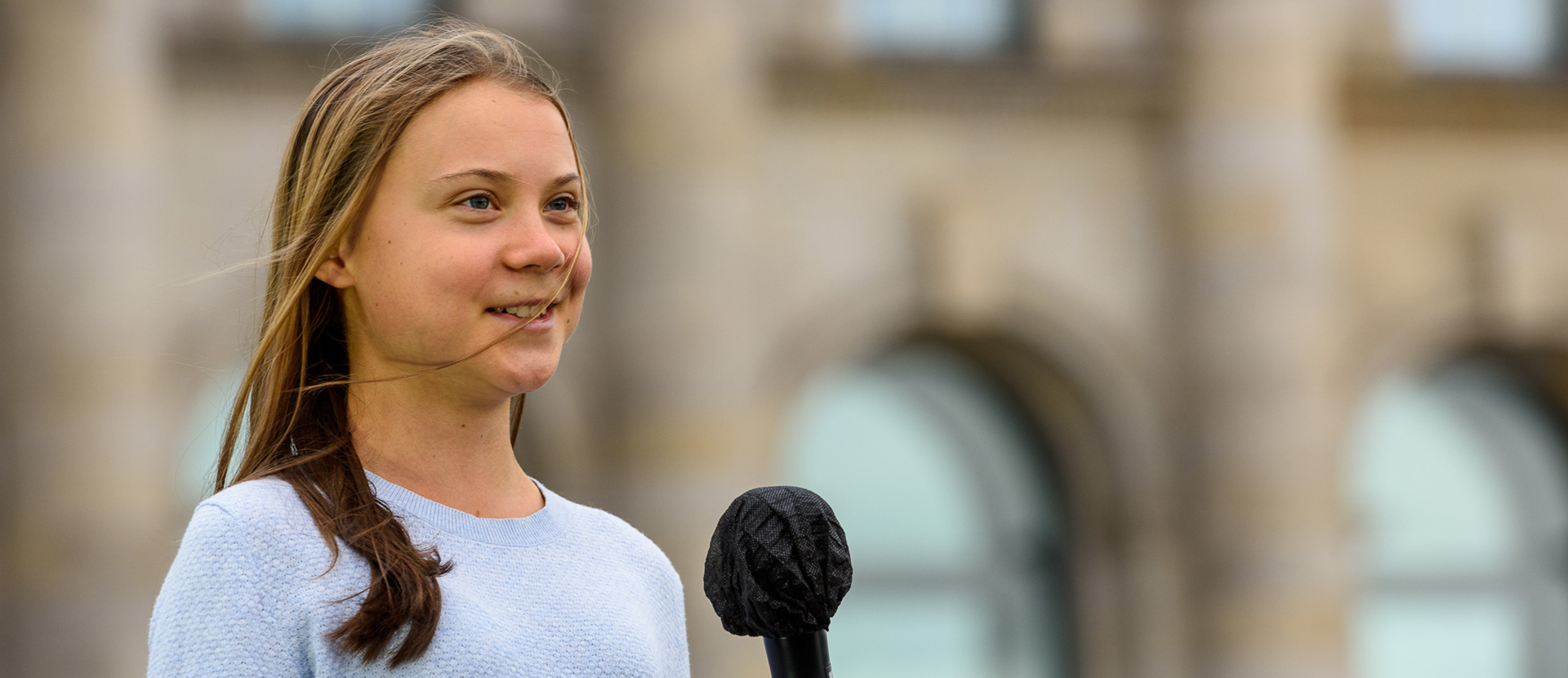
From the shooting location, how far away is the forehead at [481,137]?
1676mm

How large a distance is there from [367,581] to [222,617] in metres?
0.12

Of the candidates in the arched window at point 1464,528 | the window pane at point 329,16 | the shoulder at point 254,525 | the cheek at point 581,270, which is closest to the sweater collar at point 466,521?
the shoulder at point 254,525

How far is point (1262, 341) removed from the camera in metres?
11.5

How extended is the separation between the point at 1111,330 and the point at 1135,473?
0.96 meters

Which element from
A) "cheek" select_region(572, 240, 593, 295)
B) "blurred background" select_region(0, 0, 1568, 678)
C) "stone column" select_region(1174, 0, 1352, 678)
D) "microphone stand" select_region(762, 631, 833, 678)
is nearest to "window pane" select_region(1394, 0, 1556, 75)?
"blurred background" select_region(0, 0, 1568, 678)

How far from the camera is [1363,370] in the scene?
12.3 metres

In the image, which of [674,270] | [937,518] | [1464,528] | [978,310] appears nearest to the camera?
[674,270]

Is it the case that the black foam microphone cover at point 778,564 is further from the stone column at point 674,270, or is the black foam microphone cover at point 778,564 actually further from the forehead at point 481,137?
the stone column at point 674,270

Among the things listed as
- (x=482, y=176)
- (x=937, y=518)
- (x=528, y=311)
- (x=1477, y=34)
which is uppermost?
(x=482, y=176)

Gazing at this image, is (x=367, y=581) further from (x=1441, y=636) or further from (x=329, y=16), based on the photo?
(x=1441, y=636)

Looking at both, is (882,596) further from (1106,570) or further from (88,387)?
(88,387)

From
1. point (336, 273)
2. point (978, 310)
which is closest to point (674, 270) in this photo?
point (978, 310)

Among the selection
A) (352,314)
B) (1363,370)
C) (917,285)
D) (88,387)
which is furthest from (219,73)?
(352,314)

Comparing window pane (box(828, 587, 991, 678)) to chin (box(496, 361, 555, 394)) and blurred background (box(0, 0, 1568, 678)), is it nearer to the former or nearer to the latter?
blurred background (box(0, 0, 1568, 678))
